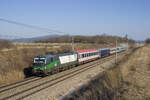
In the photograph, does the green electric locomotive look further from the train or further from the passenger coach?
the passenger coach

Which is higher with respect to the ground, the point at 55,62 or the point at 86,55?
the point at 55,62

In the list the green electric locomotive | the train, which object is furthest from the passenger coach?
the green electric locomotive

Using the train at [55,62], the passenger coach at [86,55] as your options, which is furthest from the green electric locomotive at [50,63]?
the passenger coach at [86,55]

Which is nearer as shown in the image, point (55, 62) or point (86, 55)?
point (55, 62)

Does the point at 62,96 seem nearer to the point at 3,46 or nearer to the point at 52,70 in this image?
the point at 52,70

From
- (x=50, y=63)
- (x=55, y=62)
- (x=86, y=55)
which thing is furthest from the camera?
(x=86, y=55)

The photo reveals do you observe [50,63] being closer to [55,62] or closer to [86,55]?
[55,62]

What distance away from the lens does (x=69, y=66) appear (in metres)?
26.7

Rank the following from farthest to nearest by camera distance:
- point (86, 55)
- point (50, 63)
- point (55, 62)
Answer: point (86, 55)
point (55, 62)
point (50, 63)

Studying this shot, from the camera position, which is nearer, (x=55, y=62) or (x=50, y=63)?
(x=50, y=63)

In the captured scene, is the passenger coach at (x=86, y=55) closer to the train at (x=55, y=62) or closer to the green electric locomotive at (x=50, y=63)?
the train at (x=55, y=62)

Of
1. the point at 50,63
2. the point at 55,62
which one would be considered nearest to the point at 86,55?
the point at 55,62

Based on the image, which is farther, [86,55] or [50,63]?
[86,55]

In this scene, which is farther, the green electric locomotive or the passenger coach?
the passenger coach
